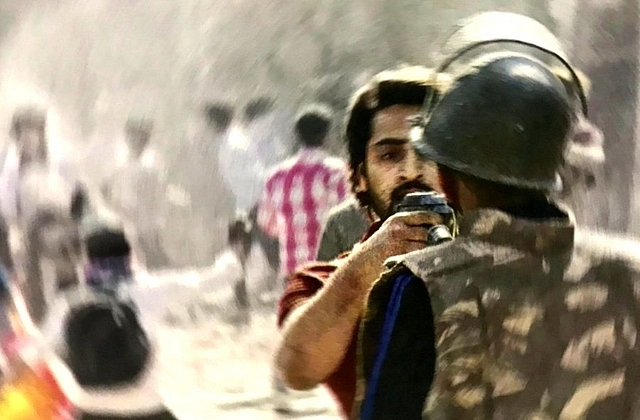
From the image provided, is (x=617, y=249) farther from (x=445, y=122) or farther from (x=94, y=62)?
(x=94, y=62)

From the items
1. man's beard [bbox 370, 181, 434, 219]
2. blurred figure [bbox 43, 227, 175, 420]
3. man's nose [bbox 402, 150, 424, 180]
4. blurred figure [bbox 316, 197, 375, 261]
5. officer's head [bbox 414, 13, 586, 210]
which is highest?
officer's head [bbox 414, 13, 586, 210]

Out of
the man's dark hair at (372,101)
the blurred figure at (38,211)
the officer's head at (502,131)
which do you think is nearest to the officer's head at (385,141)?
the man's dark hair at (372,101)

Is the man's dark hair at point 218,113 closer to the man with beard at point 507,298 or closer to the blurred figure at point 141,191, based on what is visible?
the blurred figure at point 141,191

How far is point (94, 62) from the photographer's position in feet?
3.17

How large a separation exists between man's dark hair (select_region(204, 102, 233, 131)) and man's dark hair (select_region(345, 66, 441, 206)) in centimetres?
15

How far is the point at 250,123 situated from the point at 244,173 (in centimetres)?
6

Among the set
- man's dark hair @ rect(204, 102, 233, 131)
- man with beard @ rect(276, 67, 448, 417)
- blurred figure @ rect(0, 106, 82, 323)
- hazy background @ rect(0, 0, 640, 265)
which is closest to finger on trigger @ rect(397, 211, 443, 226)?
man with beard @ rect(276, 67, 448, 417)

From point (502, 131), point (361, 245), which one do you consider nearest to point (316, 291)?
point (361, 245)

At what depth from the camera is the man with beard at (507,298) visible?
2.60 ft

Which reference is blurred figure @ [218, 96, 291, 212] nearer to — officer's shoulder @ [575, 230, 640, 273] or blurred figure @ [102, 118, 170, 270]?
blurred figure @ [102, 118, 170, 270]

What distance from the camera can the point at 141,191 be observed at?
0.97 meters

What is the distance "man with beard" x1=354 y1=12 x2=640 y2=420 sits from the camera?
0.79 metres

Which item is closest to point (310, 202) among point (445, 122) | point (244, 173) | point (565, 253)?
point (244, 173)

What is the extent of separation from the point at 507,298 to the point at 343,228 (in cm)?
27
